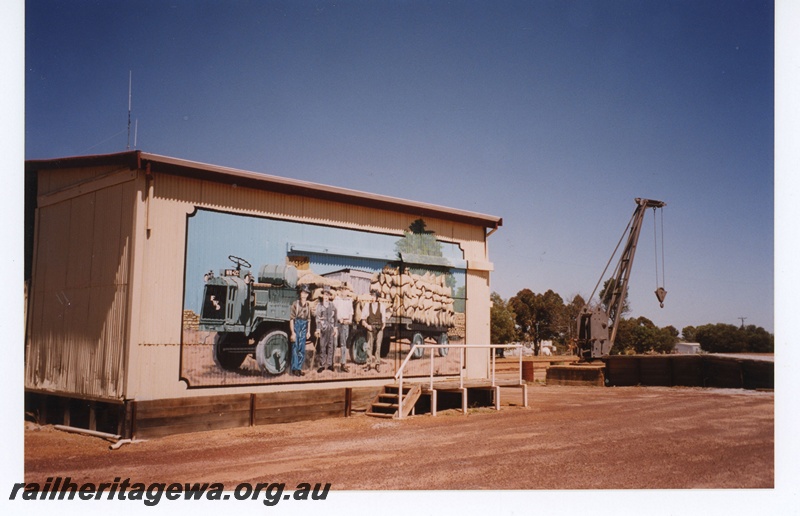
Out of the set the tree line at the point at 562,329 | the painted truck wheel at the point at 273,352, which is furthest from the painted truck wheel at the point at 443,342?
the tree line at the point at 562,329

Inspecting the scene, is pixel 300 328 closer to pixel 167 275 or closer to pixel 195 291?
pixel 195 291

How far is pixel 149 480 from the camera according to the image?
8.91 metres

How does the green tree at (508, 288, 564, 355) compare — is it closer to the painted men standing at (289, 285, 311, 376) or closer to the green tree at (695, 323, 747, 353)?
the green tree at (695, 323, 747, 353)

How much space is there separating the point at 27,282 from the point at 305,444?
24.9 ft

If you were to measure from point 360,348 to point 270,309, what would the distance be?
8.44 ft

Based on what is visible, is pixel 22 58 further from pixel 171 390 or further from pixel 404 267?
pixel 404 267

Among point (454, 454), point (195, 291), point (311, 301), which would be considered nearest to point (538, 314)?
point (311, 301)

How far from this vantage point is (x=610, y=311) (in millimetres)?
28500

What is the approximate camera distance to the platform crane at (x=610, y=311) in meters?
27.1

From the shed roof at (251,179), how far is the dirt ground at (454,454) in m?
4.91

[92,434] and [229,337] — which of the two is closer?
[92,434]

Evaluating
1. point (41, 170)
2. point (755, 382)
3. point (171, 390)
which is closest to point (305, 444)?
point (171, 390)

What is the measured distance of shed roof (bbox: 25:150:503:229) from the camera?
1229cm

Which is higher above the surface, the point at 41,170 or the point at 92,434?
the point at 41,170
